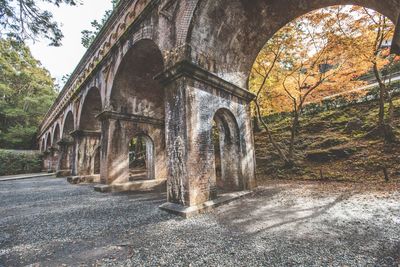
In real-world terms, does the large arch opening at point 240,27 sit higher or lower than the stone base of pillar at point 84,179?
higher

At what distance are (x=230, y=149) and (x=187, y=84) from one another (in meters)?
2.79

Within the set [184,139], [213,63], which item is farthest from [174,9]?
[184,139]

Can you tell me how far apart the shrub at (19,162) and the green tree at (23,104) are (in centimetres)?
742

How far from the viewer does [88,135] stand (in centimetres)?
1227

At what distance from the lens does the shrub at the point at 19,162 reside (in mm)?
20828

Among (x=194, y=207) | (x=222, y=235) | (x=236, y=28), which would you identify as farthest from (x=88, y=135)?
(x=222, y=235)

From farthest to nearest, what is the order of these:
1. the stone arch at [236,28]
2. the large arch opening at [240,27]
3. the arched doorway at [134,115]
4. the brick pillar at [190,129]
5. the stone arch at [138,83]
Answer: the arched doorway at [134,115] < the stone arch at [138,83] < the stone arch at [236,28] < the large arch opening at [240,27] < the brick pillar at [190,129]

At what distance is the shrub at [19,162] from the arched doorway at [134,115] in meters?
20.8

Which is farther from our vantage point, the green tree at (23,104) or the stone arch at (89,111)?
the green tree at (23,104)

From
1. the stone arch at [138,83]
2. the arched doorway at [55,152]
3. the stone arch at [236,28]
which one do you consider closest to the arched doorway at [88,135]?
the stone arch at [138,83]

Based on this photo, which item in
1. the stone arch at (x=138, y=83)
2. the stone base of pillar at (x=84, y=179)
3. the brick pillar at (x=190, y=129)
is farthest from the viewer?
the stone base of pillar at (x=84, y=179)

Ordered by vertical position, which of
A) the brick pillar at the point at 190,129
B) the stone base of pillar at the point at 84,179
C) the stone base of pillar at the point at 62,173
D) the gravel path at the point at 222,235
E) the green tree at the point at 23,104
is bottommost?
the gravel path at the point at 222,235

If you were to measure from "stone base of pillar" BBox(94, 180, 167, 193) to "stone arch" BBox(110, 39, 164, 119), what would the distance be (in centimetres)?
328

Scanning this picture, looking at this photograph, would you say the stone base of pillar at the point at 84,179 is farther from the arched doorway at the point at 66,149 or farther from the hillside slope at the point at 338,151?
the hillside slope at the point at 338,151
